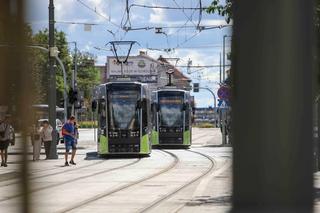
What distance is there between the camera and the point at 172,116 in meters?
34.0

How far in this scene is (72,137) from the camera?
22672 millimetres

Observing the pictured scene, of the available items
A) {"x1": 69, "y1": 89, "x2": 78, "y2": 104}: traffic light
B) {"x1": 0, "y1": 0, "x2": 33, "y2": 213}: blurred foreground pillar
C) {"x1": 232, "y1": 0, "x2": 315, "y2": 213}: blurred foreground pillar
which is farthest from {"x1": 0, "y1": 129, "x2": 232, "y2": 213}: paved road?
{"x1": 69, "y1": 89, "x2": 78, "y2": 104}: traffic light

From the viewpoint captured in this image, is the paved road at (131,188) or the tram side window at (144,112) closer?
the paved road at (131,188)

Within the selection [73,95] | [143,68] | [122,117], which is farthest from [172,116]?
[143,68]

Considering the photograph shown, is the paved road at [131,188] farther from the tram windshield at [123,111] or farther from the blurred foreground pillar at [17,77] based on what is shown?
the blurred foreground pillar at [17,77]

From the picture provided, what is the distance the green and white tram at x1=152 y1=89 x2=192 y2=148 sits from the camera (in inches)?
1336

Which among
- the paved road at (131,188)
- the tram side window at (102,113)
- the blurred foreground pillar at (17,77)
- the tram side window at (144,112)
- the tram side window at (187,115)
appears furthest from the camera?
the tram side window at (187,115)

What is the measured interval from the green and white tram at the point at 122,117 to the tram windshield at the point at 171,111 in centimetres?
799

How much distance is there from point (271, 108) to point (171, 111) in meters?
31.9

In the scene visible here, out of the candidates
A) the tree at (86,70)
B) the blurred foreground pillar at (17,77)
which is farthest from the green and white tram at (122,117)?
the tree at (86,70)

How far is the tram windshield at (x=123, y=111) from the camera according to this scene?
25641 mm

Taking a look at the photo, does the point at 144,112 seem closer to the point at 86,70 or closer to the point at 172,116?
the point at 172,116

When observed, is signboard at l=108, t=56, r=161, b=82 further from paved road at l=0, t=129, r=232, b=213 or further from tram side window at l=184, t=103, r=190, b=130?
paved road at l=0, t=129, r=232, b=213

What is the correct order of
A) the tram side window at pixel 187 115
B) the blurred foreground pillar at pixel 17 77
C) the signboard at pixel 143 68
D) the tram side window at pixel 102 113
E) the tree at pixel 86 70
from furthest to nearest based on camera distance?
the tree at pixel 86 70
the signboard at pixel 143 68
the tram side window at pixel 187 115
the tram side window at pixel 102 113
the blurred foreground pillar at pixel 17 77
